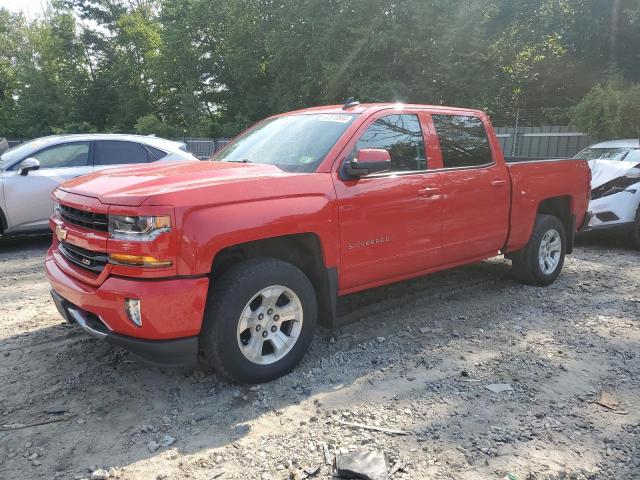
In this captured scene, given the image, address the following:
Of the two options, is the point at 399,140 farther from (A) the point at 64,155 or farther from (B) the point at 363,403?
(A) the point at 64,155

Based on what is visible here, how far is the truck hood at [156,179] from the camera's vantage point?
3033 mm

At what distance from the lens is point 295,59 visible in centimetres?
2380

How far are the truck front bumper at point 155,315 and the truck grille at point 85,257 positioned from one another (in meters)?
0.15

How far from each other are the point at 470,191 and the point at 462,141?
20.1 inches

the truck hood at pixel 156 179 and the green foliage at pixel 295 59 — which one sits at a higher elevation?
the green foliage at pixel 295 59

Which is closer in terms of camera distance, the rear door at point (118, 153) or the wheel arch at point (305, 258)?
the wheel arch at point (305, 258)

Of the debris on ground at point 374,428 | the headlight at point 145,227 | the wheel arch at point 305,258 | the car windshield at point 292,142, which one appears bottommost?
the debris on ground at point 374,428

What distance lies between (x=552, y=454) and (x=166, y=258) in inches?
95.0

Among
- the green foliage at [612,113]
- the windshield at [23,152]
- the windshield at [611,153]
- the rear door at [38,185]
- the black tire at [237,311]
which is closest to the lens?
the black tire at [237,311]

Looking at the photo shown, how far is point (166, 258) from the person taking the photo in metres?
2.94

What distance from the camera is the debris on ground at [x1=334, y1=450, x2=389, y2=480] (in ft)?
8.49

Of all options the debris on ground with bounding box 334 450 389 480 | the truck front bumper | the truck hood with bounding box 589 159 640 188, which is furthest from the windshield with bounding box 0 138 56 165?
the truck hood with bounding box 589 159 640 188

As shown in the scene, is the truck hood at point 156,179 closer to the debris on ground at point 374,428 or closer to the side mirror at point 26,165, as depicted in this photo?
the debris on ground at point 374,428

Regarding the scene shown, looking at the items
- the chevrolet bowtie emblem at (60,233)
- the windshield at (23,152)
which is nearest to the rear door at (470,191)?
the chevrolet bowtie emblem at (60,233)
